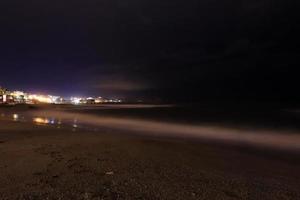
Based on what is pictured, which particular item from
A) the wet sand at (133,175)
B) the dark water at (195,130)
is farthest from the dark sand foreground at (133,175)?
the dark water at (195,130)

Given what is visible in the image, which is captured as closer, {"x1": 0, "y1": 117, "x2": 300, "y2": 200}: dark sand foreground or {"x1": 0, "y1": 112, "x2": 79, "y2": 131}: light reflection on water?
{"x1": 0, "y1": 117, "x2": 300, "y2": 200}: dark sand foreground

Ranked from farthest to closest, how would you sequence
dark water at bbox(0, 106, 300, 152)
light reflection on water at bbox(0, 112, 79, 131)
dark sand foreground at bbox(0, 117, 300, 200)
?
light reflection on water at bbox(0, 112, 79, 131) < dark water at bbox(0, 106, 300, 152) < dark sand foreground at bbox(0, 117, 300, 200)

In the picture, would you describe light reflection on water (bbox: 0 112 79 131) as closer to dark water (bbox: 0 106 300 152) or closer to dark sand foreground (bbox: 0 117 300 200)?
dark water (bbox: 0 106 300 152)

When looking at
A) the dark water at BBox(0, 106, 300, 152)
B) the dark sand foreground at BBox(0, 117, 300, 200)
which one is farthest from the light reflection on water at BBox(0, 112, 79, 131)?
the dark sand foreground at BBox(0, 117, 300, 200)

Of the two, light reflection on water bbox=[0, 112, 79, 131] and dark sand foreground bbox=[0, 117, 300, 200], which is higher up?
light reflection on water bbox=[0, 112, 79, 131]

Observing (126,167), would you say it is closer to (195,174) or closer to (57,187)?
(195,174)

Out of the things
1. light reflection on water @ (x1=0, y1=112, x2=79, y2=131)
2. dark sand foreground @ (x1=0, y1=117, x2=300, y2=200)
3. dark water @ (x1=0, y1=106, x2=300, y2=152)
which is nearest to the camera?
dark sand foreground @ (x1=0, y1=117, x2=300, y2=200)

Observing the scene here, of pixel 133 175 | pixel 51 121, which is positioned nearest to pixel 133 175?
pixel 133 175

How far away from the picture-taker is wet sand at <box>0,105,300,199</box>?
6.73 m

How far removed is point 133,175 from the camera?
823cm

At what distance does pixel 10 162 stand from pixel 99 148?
13.4ft

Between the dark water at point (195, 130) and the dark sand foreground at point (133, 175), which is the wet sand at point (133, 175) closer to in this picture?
the dark sand foreground at point (133, 175)

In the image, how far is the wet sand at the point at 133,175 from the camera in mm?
6728

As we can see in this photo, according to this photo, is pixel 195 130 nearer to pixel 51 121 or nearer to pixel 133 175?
pixel 51 121
